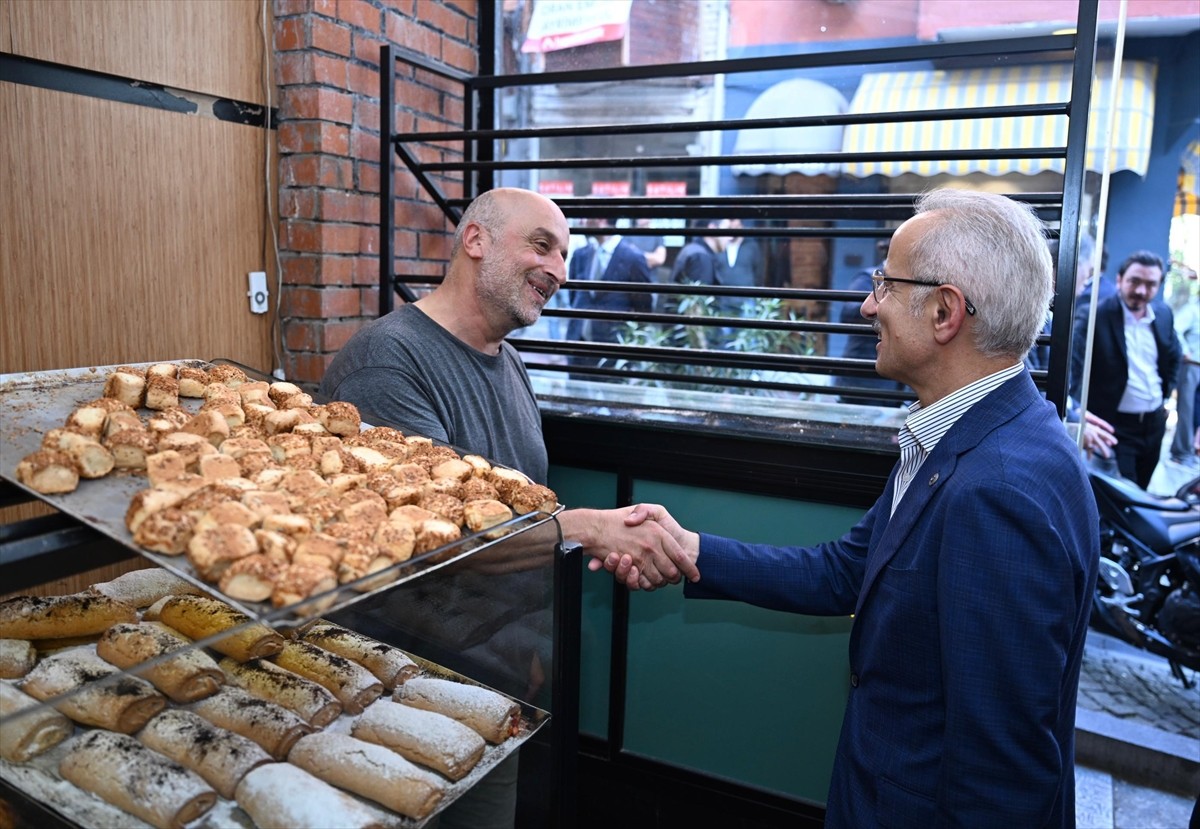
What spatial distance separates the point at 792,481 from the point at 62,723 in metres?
1.80

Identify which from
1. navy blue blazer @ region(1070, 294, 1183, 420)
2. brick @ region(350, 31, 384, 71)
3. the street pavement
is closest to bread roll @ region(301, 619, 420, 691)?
brick @ region(350, 31, 384, 71)

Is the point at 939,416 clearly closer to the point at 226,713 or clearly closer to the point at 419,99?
the point at 226,713

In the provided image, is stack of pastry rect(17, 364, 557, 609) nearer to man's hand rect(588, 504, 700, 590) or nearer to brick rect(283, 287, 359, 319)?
man's hand rect(588, 504, 700, 590)

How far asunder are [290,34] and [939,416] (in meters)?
2.15

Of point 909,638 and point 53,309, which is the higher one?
point 53,309

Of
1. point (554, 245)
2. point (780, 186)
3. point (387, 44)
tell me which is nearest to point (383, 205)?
point (387, 44)

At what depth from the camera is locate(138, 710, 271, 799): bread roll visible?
1036mm

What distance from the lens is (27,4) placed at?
6.44 feet

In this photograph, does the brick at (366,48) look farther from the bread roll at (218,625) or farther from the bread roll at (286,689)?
the bread roll at (286,689)

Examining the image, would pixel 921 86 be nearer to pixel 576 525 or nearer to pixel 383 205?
pixel 383 205

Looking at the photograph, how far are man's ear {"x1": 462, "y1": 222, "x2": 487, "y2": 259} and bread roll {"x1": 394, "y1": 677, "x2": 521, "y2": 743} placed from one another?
1234mm

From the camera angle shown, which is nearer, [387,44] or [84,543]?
[84,543]

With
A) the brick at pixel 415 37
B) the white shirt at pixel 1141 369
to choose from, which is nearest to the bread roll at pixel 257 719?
the brick at pixel 415 37

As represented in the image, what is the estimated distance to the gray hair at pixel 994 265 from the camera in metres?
1.46
